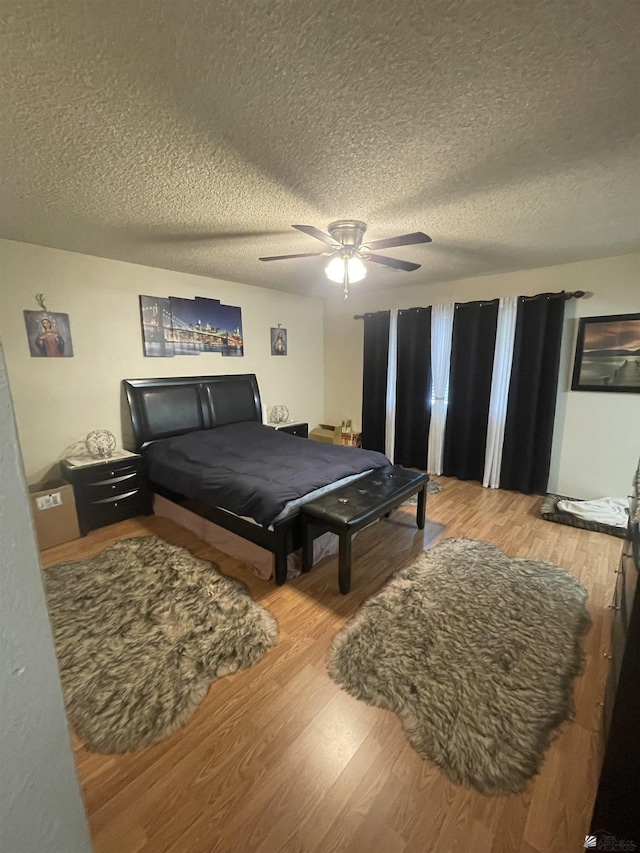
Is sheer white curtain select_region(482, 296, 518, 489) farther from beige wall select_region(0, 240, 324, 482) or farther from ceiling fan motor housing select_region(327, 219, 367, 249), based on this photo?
beige wall select_region(0, 240, 324, 482)

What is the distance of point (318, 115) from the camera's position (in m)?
1.37

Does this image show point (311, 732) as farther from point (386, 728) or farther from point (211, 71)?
point (211, 71)

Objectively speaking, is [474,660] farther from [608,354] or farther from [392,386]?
[392,386]

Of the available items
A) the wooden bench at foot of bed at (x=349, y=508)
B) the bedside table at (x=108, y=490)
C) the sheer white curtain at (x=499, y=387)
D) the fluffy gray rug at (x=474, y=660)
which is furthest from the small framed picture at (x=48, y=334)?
the sheer white curtain at (x=499, y=387)

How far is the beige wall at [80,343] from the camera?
2869mm

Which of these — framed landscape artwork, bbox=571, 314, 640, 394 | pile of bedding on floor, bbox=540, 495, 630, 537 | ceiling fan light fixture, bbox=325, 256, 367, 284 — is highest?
ceiling fan light fixture, bbox=325, 256, 367, 284

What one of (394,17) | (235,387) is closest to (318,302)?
(235,387)

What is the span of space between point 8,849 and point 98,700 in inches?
50.2

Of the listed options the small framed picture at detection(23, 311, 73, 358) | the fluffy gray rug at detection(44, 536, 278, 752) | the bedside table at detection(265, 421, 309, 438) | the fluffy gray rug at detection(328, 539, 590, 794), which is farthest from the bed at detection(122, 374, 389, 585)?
the fluffy gray rug at detection(328, 539, 590, 794)

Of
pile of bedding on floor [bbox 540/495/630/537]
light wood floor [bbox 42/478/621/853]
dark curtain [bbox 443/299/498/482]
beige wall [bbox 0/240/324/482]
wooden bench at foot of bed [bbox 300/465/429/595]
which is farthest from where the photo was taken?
dark curtain [bbox 443/299/498/482]

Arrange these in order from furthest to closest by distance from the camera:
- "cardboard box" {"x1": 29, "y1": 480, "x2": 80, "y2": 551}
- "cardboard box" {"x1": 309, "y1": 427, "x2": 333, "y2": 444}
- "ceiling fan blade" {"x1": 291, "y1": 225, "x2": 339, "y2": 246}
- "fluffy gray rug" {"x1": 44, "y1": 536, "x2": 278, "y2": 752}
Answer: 1. "cardboard box" {"x1": 309, "y1": 427, "x2": 333, "y2": 444}
2. "cardboard box" {"x1": 29, "y1": 480, "x2": 80, "y2": 551}
3. "ceiling fan blade" {"x1": 291, "y1": 225, "x2": 339, "y2": 246}
4. "fluffy gray rug" {"x1": 44, "y1": 536, "x2": 278, "y2": 752}

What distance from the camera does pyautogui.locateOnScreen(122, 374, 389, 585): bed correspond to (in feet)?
7.83

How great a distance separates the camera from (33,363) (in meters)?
2.98

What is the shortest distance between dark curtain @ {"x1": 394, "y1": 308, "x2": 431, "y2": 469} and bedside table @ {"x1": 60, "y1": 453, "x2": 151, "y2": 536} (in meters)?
3.17
